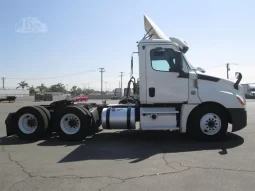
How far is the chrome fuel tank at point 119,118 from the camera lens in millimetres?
8492

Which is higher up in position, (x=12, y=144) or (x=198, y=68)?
(x=198, y=68)

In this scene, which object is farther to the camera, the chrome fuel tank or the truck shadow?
the chrome fuel tank

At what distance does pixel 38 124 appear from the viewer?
8.71 meters

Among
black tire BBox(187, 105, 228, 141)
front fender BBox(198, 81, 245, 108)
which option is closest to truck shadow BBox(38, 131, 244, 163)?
black tire BBox(187, 105, 228, 141)

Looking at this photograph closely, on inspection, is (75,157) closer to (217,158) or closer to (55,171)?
(55,171)

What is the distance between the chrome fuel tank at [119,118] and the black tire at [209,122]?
5.79 feet

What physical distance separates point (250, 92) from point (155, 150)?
2374 inches

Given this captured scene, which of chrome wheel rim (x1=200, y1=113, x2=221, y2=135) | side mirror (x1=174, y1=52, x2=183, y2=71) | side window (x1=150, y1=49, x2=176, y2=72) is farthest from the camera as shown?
side window (x1=150, y1=49, x2=176, y2=72)

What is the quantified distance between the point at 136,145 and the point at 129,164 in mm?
2003

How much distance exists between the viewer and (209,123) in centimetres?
816

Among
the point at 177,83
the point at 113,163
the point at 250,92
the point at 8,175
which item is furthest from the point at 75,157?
the point at 250,92

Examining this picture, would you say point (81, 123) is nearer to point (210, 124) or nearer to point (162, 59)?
point (162, 59)

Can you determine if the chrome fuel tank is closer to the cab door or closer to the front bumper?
the cab door

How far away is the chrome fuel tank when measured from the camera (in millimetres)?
8492
